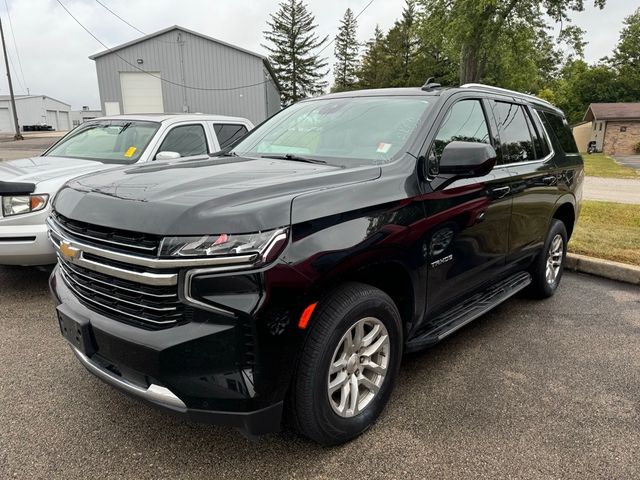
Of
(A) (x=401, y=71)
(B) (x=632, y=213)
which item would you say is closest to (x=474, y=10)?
(B) (x=632, y=213)

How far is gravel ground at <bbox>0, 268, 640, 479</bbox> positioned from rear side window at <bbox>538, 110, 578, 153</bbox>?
1973 mm

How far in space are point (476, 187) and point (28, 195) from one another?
3.73m

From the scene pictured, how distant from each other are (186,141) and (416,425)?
4.40 metres

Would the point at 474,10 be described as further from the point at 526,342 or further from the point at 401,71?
the point at 401,71

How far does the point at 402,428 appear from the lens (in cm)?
255

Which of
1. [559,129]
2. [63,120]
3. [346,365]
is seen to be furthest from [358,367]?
[63,120]

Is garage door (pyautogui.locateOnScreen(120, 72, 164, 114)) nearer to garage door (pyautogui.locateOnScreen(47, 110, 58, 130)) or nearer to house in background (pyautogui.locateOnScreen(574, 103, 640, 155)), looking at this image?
house in background (pyautogui.locateOnScreen(574, 103, 640, 155))

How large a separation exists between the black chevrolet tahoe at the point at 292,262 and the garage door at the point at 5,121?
222ft

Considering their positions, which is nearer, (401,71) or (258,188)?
(258,188)

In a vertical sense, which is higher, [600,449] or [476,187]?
[476,187]

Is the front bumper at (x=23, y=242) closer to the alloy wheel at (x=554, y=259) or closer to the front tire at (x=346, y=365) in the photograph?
the front tire at (x=346, y=365)

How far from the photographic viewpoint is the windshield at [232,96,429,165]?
289 cm

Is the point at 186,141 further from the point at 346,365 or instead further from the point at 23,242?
the point at 346,365

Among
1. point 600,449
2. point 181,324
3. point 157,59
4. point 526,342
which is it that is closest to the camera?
point 181,324
